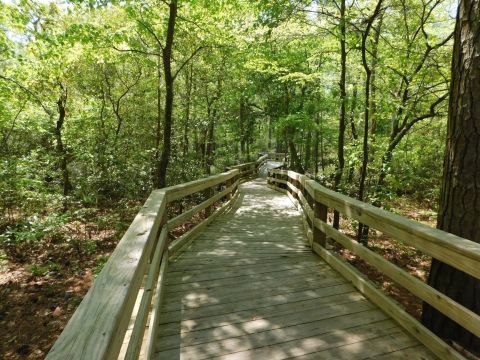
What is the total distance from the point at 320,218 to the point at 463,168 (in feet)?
7.51

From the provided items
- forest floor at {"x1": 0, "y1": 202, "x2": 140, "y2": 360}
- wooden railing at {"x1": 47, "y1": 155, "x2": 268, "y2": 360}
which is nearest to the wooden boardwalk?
wooden railing at {"x1": 47, "y1": 155, "x2": 268, "y2": 360}

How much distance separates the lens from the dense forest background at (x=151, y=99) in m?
7.69

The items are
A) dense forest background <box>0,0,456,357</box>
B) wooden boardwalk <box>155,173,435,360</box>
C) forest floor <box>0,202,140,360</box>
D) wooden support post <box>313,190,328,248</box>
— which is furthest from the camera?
dense forest background <box>0,0,456,357</box>

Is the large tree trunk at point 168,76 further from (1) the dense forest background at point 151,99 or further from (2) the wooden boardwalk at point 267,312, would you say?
(2) the wooden boardwalk at point 267,312

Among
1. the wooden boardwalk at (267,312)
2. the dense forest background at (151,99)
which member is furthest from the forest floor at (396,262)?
the wooden boardwalk at (267,312)

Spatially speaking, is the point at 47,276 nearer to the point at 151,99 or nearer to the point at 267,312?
the point at 267,312

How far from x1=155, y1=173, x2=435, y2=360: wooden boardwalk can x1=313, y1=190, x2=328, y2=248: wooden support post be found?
0.84ft

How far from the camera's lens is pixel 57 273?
7238 mm

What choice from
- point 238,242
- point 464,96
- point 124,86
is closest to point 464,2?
point 464,96

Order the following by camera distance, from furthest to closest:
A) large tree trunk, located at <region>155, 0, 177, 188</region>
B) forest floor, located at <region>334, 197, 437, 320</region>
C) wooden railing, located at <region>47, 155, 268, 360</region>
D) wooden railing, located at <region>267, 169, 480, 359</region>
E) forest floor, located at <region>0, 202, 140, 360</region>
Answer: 1. large tree trunk, located at <region>155, 0, 177, 188</region>
2. forest floor, located at <region>334, 197, 437, 320</region>
3. forest floor, located at <region>0, 202, 140, 360</region>
4. wooden railing, located at <region>267, 169, 480, 359</region>
5. wooden railing, located at <region>47, 155, 268, 360</region>

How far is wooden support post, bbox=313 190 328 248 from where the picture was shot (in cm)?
477

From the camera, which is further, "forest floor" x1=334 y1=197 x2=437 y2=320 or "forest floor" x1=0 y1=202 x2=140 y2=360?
"forest floor" x1=334 y1=197 x2=437 y2=320

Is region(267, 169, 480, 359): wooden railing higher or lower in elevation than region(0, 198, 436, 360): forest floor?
higher

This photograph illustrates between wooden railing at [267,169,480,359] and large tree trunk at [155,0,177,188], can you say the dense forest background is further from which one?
wooden railing at [267,169,480,359]
